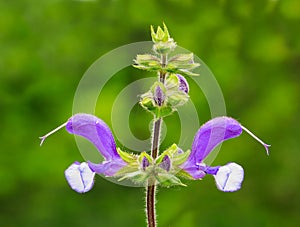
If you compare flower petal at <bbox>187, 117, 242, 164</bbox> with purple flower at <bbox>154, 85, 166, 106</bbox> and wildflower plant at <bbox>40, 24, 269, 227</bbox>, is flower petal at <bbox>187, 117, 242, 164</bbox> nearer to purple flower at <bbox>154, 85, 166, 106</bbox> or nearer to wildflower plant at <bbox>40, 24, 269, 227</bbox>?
wildflower plant at <bbox>40, 24, 269, 227</bbox>

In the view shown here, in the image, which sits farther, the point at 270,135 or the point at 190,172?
the point at 270,135

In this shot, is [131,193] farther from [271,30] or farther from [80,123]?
[80,123]

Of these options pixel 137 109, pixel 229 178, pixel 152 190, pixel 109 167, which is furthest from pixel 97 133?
pixel 137 109

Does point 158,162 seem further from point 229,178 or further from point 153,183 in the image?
point 229,178

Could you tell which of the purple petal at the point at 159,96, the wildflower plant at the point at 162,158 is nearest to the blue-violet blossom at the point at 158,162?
the wildflower plant at the point at 162,158

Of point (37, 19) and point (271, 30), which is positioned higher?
point (37, 19)

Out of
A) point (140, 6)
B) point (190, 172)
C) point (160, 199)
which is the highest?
point (140, 6)

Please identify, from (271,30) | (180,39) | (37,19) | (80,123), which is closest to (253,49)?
(271,30)
